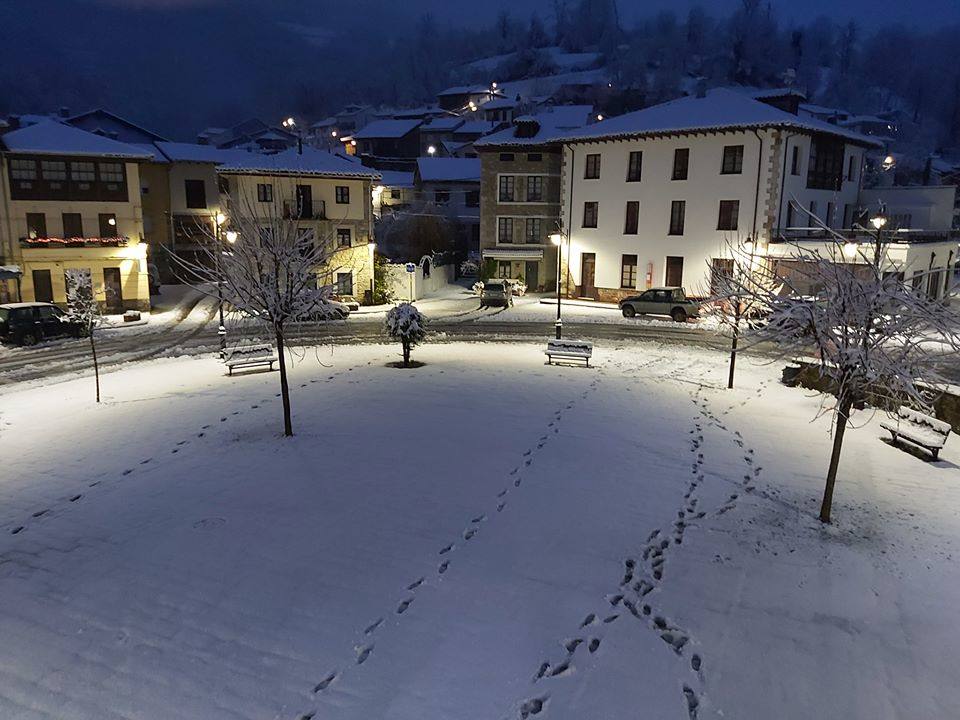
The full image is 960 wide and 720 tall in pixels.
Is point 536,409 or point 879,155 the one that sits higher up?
point 879,155

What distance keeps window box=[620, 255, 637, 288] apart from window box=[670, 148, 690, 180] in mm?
5144

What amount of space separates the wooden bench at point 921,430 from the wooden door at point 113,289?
35037 mm

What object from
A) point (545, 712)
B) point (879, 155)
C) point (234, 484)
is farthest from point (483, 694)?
point (879, 155)

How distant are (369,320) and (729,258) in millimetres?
19729

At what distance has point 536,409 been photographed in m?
15.4

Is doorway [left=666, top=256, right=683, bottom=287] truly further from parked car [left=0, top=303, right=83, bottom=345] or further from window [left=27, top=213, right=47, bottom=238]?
window [left=27, top=213, right=47, bottom=238]

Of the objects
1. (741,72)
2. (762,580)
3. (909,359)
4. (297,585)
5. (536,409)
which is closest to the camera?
(297,585)

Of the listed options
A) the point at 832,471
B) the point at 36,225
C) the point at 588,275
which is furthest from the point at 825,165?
the point at 36,225

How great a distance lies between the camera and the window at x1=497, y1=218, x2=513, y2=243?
1734 inches

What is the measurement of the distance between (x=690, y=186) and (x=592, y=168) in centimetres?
658

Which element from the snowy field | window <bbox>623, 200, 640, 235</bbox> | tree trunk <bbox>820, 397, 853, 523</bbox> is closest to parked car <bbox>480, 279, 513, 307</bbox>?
window <bbox>623, 200, 640, 235</bbox>

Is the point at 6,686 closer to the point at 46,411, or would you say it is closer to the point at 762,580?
the point at 762,580

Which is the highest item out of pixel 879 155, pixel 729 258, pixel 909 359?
pixel 879 155

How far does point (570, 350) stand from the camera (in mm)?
21438
